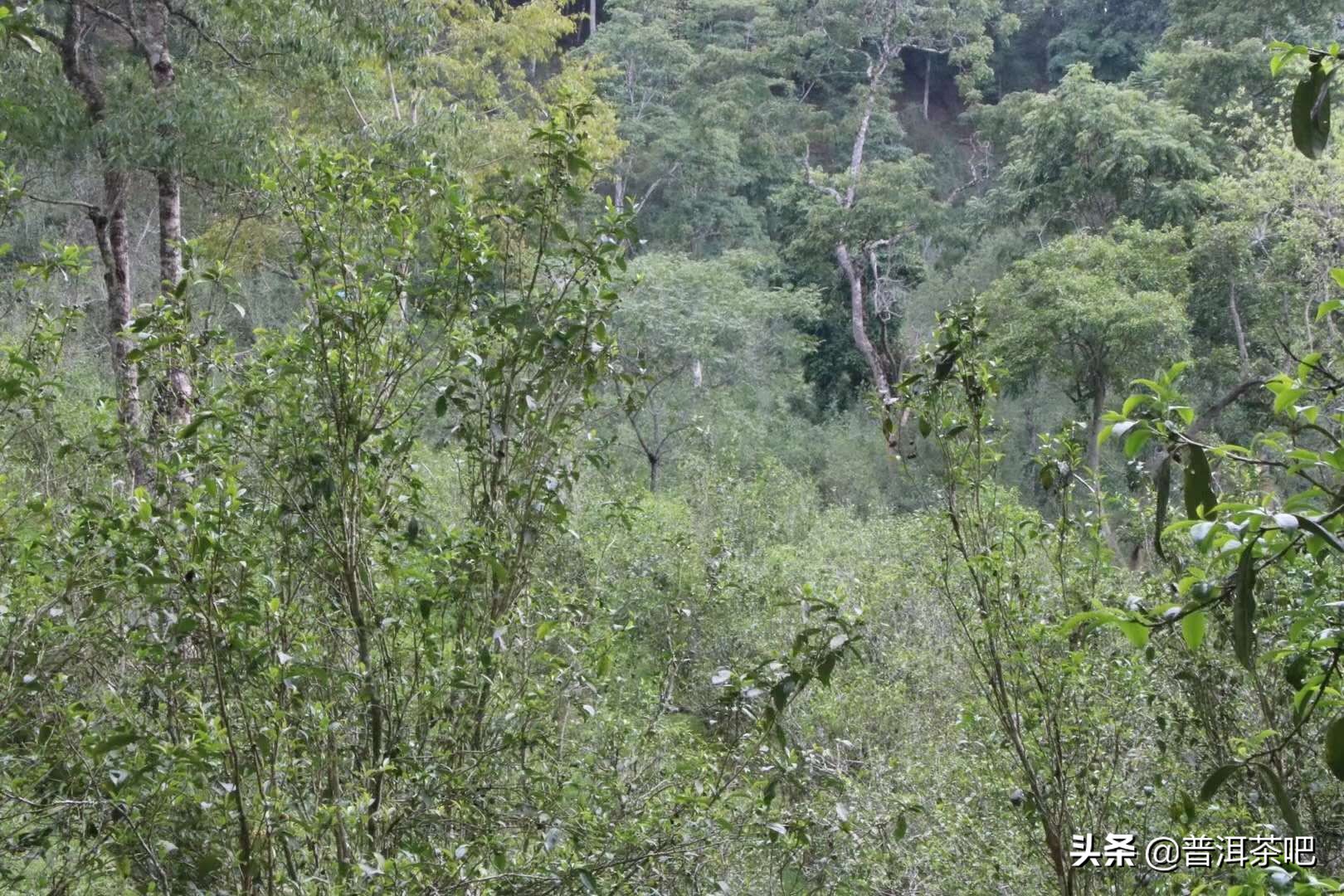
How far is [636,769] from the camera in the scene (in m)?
2.99

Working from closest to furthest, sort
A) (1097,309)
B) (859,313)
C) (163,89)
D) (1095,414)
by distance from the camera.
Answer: (163,89), (1097,309), (1095,414), (859,313)

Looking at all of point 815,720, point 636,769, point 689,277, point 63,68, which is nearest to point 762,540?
point 815,720

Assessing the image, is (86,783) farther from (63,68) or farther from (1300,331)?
(1300,331)

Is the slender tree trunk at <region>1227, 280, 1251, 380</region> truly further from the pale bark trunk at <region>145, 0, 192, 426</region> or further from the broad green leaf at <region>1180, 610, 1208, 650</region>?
the broad green leaf at <region>1180, 610, 1208, 650</region>

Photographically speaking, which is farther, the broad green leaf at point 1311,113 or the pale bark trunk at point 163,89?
the pale bark trunk at point 163,89

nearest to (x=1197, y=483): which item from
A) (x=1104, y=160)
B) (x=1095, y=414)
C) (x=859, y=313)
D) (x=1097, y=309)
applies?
(x=1097, y=309)

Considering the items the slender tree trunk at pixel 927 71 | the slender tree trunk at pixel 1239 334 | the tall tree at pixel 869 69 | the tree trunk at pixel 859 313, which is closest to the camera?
the slender tree trunk at pixel 1239 334

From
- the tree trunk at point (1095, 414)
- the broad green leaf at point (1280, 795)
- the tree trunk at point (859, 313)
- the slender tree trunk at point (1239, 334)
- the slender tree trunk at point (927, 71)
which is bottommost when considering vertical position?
the broad green leaf at point (1280, 795)

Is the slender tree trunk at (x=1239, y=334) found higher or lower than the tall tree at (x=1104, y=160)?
lower

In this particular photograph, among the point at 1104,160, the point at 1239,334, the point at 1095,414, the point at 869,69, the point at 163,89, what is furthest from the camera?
the point at 869,69

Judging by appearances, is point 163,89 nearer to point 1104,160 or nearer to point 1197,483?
point 1197,483

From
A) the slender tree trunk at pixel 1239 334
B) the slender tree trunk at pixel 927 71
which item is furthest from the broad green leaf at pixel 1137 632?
the slender tree trunk at pixel 927 71

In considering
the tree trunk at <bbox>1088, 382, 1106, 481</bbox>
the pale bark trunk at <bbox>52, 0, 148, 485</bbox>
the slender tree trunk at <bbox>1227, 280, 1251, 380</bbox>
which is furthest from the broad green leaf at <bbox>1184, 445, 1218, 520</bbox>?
the slender tree trunk at <bbox>1227, 280, 1251, 380</bbox>

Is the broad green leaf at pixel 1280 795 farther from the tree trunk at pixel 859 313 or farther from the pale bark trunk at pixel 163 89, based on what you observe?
the tree trunk at pixel 859 313
